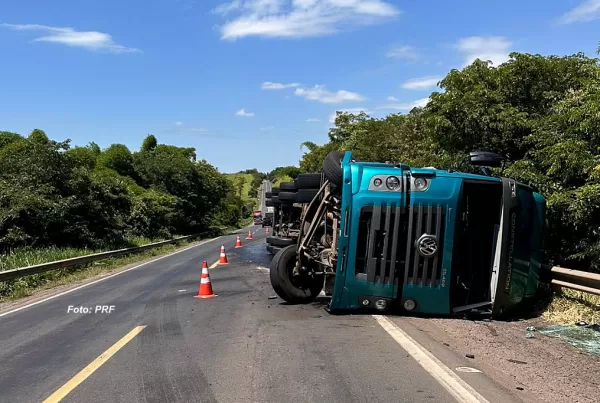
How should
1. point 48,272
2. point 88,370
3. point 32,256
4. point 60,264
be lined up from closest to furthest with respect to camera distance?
point 88,370
point 48,272
point 60,264
point 32,256

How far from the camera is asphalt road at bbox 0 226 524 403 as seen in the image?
16.5ft

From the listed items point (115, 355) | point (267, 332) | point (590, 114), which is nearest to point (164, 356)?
point (115, 355)

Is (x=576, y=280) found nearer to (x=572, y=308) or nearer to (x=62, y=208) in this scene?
(x=572, y=308)

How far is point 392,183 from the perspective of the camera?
7477mm

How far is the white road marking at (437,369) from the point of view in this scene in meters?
4.83

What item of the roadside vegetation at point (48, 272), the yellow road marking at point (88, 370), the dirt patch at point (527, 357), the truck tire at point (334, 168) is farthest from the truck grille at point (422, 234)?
the roadside vegetation at point (48, 272)

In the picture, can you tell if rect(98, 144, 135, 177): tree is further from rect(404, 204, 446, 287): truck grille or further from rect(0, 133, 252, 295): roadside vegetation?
rect(404, 204, 446, 287): truck grille

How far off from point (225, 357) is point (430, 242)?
310cm

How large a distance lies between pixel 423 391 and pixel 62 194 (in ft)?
73.6

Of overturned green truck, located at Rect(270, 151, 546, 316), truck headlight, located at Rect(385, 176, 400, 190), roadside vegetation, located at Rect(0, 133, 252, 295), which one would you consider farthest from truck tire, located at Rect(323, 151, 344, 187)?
roadside vegetation, located at Rect(0, 133, 252, 295)

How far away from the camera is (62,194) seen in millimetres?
24109

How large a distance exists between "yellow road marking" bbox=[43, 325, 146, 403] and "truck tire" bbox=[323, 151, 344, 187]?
3.60 m

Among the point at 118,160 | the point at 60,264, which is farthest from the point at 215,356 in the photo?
the point at 118,160

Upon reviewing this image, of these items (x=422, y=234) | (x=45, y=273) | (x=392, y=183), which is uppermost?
(x=392, y=183)
